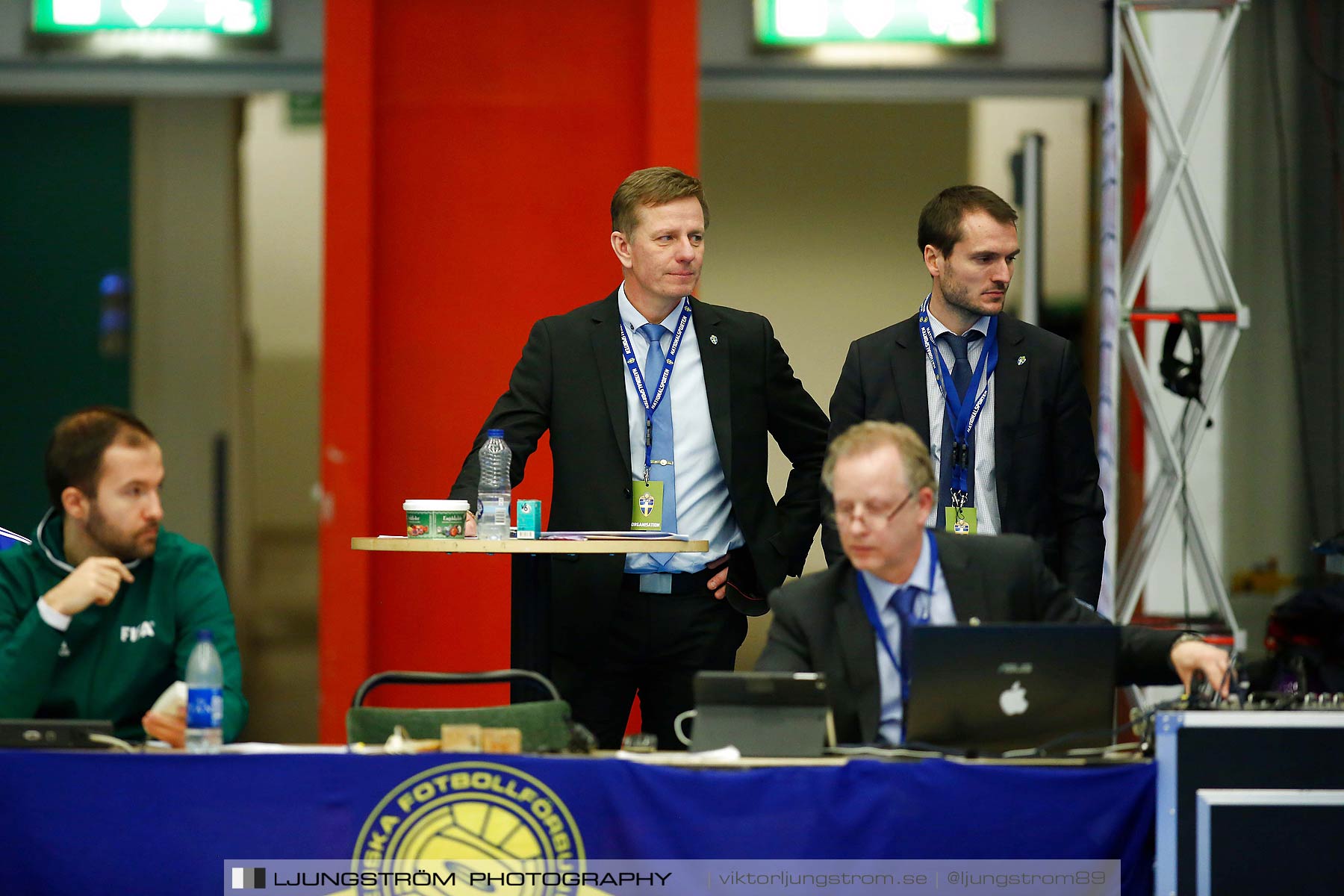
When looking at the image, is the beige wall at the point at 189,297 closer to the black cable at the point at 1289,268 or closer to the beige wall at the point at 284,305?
the beige wall at the point at 284,305

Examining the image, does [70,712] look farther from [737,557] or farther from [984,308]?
[984,308]

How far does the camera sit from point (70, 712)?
312 cm

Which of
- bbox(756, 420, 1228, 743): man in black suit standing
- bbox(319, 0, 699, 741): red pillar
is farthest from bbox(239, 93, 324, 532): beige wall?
bbox(756, 420, 1228, 743): man in black suit standing

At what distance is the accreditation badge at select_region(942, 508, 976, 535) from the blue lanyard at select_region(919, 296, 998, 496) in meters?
0.06

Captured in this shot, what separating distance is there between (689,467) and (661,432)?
0.13 meters

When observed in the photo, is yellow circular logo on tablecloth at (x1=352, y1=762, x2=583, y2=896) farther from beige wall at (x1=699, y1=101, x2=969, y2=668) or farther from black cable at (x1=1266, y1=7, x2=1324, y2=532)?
→ black cable at (x1=1266, y1=7, x2=1324, y2=532)

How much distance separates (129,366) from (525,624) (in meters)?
3.11

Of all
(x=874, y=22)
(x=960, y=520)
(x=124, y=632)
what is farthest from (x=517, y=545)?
(x=874, y=22)

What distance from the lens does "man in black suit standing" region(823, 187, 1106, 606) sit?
4008 mm

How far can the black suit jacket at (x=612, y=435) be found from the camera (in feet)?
13.4

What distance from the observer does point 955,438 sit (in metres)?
4.01

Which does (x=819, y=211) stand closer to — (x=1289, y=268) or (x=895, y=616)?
(x=1289, y=268)

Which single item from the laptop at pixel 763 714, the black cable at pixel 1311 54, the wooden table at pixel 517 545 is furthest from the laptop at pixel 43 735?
the black cable at pixel 1311 54

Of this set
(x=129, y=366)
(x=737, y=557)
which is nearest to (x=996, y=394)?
(x=737, y=557)
